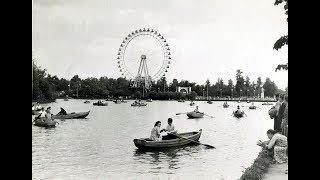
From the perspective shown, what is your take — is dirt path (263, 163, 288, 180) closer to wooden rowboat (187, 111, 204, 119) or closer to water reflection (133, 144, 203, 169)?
water reflection (133, 144, 203, 169)

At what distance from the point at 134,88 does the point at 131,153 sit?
9.48ft

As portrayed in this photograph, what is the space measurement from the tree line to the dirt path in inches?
294

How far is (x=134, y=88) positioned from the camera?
14.9 metres

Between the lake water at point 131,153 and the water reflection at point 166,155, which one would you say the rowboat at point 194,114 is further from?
the water reflection at point 166,155

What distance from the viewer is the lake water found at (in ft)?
34.7

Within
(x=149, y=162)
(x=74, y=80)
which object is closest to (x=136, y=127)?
(x=74, y=80)

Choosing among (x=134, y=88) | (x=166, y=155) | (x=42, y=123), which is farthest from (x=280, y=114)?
(x=42, y=123)

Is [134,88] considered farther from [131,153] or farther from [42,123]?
[42,123]

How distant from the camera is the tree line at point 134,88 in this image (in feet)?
47.7

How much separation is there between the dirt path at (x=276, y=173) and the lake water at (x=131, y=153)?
381 cm

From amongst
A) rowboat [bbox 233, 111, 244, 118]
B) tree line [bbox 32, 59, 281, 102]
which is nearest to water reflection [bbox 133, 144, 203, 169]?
tree line [bbox 32, 59, 281, 102]
